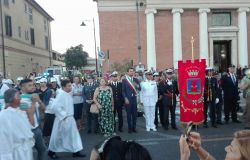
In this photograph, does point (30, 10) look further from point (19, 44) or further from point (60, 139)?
point (60, 139)

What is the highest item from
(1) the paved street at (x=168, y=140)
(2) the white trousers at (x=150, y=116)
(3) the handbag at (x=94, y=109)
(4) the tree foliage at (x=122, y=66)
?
(4) the tree foliage at (x=122, y=66)

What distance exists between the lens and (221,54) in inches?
1604

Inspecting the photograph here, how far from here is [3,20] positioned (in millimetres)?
36906

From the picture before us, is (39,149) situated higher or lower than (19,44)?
lower

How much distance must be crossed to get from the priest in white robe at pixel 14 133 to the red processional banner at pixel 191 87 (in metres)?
4.91

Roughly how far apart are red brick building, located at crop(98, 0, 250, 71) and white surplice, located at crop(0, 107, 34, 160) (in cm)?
3205

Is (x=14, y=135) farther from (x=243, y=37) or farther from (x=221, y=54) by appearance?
(x=221, y=54)

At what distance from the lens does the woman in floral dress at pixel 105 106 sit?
11688 mm

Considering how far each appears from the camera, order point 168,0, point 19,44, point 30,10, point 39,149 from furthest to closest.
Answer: point 30,10 < point 19,44 < point 168,0 < point 39,149

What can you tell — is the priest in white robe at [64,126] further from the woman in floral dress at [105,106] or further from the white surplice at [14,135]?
the woman in floral dress at [105,106]

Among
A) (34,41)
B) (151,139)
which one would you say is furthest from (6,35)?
(151,139)

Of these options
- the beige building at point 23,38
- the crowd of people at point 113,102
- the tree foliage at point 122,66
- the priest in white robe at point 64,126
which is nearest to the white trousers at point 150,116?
the crowd of people at point 113,102

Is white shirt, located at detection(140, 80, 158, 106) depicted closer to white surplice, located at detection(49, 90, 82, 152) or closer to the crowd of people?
the crowd of people

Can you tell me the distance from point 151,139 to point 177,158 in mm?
2490
